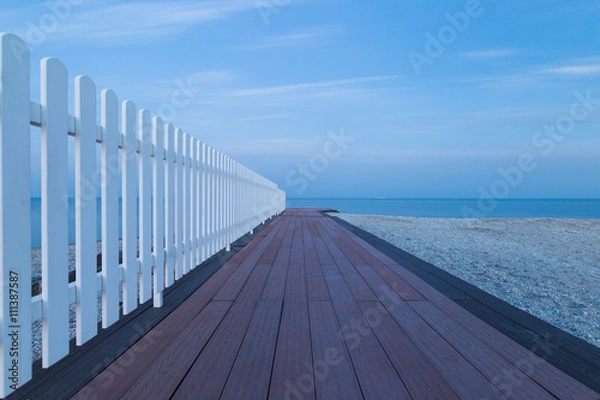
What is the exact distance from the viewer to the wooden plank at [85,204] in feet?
5.43

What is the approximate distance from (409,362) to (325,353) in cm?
36

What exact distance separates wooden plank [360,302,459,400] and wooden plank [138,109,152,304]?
1401 millimetres

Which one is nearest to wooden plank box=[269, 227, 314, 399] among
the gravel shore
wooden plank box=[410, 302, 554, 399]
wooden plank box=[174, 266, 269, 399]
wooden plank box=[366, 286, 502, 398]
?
wooden plank box=[174, 266, 269, 399]

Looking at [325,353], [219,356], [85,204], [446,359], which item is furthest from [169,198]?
[446,359]

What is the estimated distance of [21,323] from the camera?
1301 mm

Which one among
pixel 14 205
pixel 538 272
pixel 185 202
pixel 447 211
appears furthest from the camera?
pixel 447 211

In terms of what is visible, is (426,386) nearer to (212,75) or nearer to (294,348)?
(294,348)

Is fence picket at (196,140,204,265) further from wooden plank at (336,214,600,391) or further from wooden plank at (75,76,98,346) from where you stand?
wooden plank at (336,214,600,391)

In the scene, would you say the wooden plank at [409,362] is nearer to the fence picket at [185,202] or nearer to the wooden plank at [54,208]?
the wooden plank at [54,208]

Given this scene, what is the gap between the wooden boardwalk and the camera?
136cm

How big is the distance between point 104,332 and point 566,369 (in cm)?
216

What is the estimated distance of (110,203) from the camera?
77.0 inches

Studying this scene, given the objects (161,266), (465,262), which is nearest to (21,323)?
(161,266)

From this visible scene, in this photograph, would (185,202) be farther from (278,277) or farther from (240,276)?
(278,277)
